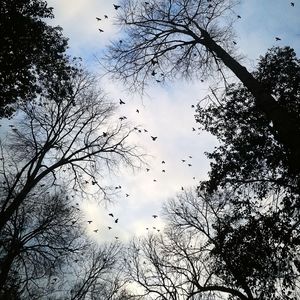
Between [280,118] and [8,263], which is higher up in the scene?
[280,118]

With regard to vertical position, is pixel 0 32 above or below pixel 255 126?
below

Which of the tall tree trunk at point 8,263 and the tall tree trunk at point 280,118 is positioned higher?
the tall tree trunk at point 280,118

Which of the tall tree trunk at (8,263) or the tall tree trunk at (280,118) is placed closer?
the tall tree trunk at (280,118)

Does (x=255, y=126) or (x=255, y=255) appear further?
(x=255, y=126)

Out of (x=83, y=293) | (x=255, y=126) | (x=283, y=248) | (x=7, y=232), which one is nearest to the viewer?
(x=283, y=248)

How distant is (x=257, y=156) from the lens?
7.99m

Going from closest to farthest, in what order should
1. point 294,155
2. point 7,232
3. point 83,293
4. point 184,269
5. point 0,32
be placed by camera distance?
1. point 294,155
2. point 0,32
3. point 7,232
4. point 184,269
5. point 83,293

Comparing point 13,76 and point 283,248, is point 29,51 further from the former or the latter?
point 283,248

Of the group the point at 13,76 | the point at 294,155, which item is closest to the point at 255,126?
the point at 294,155

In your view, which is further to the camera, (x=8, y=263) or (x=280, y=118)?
(x=8, y=263)

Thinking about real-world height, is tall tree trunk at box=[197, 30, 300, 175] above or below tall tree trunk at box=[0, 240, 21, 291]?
above

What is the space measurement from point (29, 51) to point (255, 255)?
7.87 meters

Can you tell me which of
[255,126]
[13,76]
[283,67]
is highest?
[283,67]

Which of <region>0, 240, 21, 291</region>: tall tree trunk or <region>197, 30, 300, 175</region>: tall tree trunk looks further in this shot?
<region>0, 240, 21, 291</region>: tall tree trunk
